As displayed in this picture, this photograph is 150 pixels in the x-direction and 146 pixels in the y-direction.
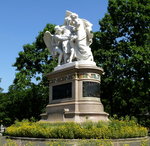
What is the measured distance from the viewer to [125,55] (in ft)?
A: 86.9

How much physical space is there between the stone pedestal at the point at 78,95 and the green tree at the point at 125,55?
8696 mm

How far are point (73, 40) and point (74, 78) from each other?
3.01 metres

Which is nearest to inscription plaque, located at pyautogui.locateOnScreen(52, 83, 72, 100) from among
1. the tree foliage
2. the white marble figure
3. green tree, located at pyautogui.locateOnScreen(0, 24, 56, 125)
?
the white marble figure

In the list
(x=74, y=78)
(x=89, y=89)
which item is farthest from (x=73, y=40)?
(x=89, y=89)

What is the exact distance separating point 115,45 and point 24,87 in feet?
38.1

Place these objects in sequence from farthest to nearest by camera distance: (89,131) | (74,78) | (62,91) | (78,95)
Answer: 1. (62,91)
2. (74,78)
3. (78,95)
4. (89,131)

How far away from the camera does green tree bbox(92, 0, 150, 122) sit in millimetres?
25375

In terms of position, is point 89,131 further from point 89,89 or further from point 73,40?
point 73,40

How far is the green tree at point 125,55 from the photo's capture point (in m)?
25.4

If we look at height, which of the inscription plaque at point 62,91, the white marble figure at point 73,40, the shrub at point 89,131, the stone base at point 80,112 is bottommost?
the shrub at point 89,131

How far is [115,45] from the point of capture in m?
27.8

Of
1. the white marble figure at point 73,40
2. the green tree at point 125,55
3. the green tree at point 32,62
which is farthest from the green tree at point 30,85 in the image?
the white marble figure at point 73,40

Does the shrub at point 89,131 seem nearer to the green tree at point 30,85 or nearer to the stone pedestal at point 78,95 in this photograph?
the stone pedestal at point 78,95

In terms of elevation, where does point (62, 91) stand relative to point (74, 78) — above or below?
below
